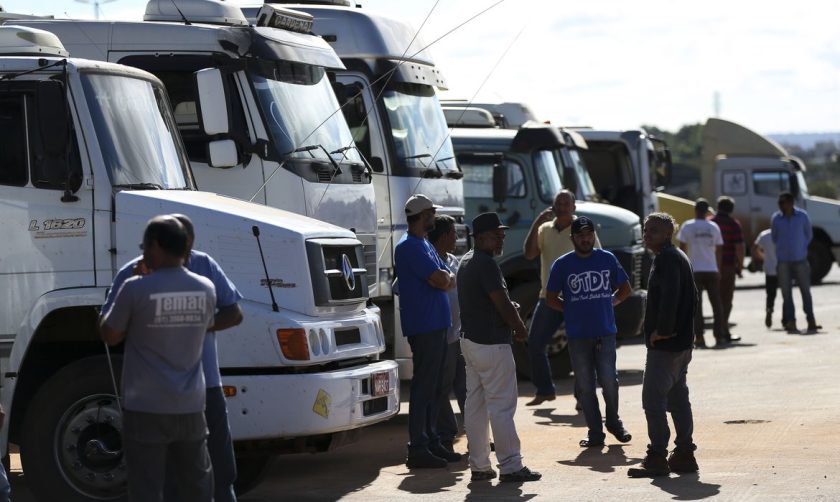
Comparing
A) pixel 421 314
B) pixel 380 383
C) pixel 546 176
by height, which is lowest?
pixel 380 383

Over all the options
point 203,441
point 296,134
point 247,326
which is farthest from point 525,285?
point 203,441

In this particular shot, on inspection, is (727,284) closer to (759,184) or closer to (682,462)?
A: (682,462)

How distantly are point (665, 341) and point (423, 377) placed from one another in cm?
169

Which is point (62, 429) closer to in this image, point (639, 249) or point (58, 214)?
point (58, 214)

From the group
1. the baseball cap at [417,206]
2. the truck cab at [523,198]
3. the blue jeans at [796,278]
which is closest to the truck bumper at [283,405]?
the baseball cap at [417,206]

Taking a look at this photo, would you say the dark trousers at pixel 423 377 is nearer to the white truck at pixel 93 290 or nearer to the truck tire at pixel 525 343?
the white truck at pixel 93 290

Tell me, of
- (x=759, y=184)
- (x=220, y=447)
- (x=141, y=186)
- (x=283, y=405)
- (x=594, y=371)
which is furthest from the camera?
(x=759, y=184)

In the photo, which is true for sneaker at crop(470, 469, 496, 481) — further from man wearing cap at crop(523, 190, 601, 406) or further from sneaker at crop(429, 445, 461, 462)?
man wearing cap at crop(523, 190, 601, 406)

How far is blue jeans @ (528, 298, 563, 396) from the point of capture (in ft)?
44.3

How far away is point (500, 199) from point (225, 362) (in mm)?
8116

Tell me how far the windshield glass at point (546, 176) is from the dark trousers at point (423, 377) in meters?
6.69

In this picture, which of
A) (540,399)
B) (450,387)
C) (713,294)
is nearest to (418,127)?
(540,399)

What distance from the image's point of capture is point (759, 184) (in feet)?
106

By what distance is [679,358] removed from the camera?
9.85 metres
